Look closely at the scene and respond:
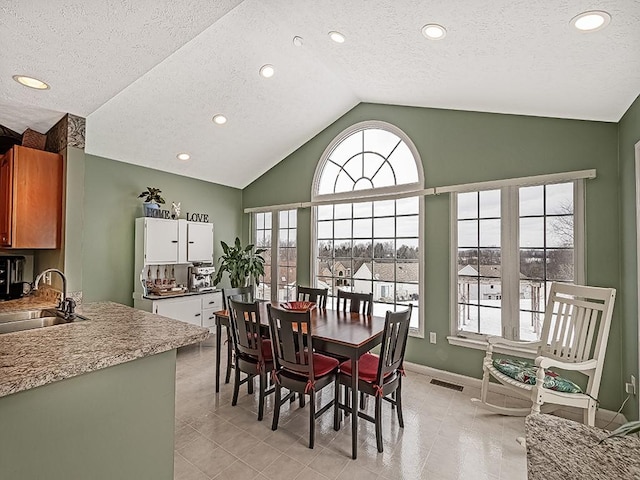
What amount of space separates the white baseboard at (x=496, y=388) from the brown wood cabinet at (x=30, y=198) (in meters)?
3.89

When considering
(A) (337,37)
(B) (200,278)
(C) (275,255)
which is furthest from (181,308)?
(A) (337,37)

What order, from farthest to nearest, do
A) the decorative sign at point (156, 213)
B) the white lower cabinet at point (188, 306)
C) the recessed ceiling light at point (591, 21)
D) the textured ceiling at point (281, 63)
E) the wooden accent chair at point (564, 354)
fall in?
1. the decorative sign at point (156, 213)
2. the white lower cabinet at point (188, 306)
3. the wooden accent chair at point (564, 354)
4. the textured ceiling at point (281, 63)
5. the recessed ceiling light at point (591, 21)

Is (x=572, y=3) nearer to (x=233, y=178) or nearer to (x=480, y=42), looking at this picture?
(x=480, y=42)

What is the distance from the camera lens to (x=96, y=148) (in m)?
4.03

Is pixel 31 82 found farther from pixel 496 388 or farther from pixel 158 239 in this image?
pixel 496 388

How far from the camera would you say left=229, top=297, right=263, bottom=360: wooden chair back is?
2709 mm

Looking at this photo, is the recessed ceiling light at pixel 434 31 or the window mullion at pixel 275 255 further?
the window mullion at pixel 275 255

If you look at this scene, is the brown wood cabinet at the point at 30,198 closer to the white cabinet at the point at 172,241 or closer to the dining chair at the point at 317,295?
the white cabinet at the point at 172,241

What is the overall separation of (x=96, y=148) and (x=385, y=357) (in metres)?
4.25

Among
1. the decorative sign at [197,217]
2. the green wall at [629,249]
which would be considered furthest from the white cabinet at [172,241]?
the green wall at [629,249]

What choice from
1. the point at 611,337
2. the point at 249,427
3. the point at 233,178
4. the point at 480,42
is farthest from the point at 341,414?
the point at 233,178

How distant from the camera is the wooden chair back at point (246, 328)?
2.71 m

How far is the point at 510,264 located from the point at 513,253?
4.6 inches

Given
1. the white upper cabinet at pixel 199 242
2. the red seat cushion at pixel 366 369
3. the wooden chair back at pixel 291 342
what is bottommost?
the red seat cushion at pixel 366 369
